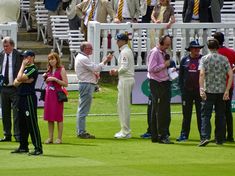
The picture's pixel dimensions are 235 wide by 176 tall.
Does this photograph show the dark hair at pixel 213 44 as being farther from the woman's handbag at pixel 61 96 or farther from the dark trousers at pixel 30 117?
the dark trousers at pixel 30 117

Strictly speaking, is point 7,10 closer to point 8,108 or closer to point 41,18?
point 41,18

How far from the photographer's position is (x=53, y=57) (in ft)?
93.9

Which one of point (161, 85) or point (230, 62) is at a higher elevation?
point (230, 62)

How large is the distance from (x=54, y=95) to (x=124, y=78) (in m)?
1.61

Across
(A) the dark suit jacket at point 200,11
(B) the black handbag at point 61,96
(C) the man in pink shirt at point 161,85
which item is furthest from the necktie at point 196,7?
(B) the black handbag at point 61,96

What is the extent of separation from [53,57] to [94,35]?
6.71m

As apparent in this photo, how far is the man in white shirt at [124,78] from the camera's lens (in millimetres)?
29328

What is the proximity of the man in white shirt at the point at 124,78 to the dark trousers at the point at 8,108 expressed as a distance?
79.9 inches

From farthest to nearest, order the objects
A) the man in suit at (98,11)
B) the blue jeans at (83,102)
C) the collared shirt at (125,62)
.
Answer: the man in suit at (98,11) → the blue jeans at (83,102) → the collared shirt at (125,62)

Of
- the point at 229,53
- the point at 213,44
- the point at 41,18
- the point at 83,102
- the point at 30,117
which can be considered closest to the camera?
the point at 30,117

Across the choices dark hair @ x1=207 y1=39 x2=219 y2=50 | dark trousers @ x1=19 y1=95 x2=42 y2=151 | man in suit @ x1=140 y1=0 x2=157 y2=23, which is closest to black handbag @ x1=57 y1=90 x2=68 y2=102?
dark trousers @ x1=19 y1=95 x2=42 y2=151

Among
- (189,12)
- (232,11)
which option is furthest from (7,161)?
(232,11)

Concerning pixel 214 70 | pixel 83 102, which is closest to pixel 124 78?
pixel 83 102

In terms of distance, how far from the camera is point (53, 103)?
28.7 metres
